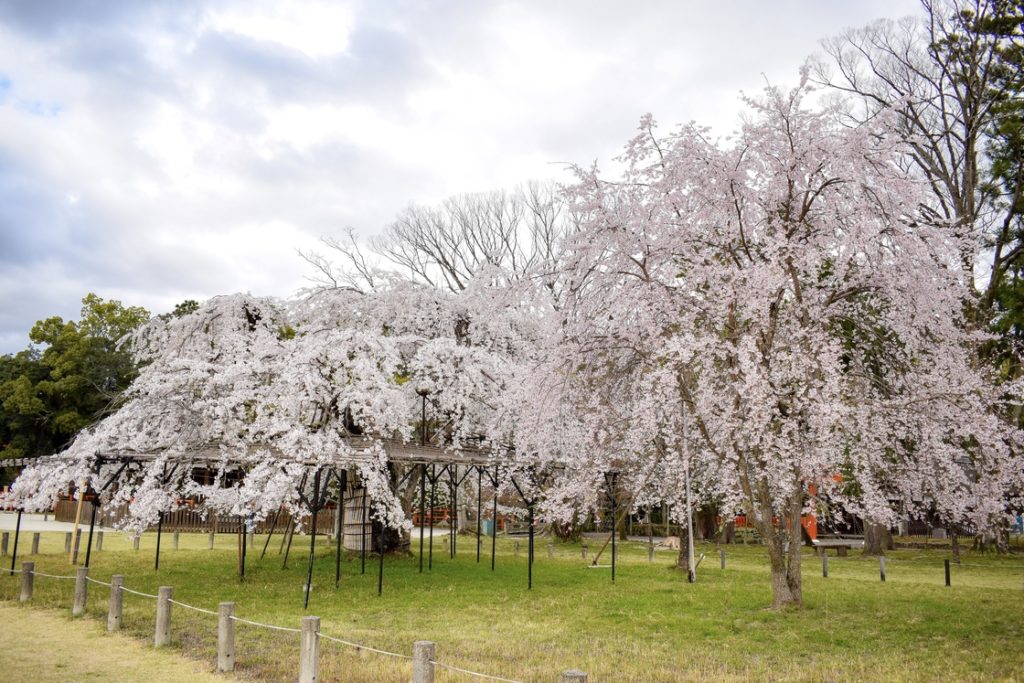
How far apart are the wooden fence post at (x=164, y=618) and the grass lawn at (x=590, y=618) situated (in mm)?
304

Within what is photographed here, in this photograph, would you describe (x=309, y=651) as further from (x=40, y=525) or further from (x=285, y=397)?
(x=40, y=525)

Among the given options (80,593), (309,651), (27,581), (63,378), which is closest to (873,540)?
(309,651)

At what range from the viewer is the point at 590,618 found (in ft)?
40.7

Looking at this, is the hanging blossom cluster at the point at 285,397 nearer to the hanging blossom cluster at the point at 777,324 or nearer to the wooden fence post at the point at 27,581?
the wooden fence post at the point at 27,581

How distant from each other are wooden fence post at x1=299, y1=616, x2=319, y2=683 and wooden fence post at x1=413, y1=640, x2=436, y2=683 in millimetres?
1637

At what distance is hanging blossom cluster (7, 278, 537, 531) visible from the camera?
46.7 ft

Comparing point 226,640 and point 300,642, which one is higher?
point 226,640

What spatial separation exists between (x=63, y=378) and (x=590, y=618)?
38.9 m

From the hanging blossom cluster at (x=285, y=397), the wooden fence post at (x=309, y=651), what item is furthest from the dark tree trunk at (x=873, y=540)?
the wooden fence post at (x=309, y=651)

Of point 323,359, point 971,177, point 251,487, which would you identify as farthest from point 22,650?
point 971,177

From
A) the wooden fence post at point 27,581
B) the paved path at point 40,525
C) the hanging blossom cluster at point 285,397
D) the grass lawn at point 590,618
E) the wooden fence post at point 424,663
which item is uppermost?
the hanging blossom cluster at point 285,397

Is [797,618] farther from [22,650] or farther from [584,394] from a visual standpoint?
[22,650]

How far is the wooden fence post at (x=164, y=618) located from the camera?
381 inches

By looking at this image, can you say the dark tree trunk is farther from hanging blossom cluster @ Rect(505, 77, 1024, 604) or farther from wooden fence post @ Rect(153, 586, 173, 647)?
wooden fence post @ Rect(153, 586, 173, 647)
